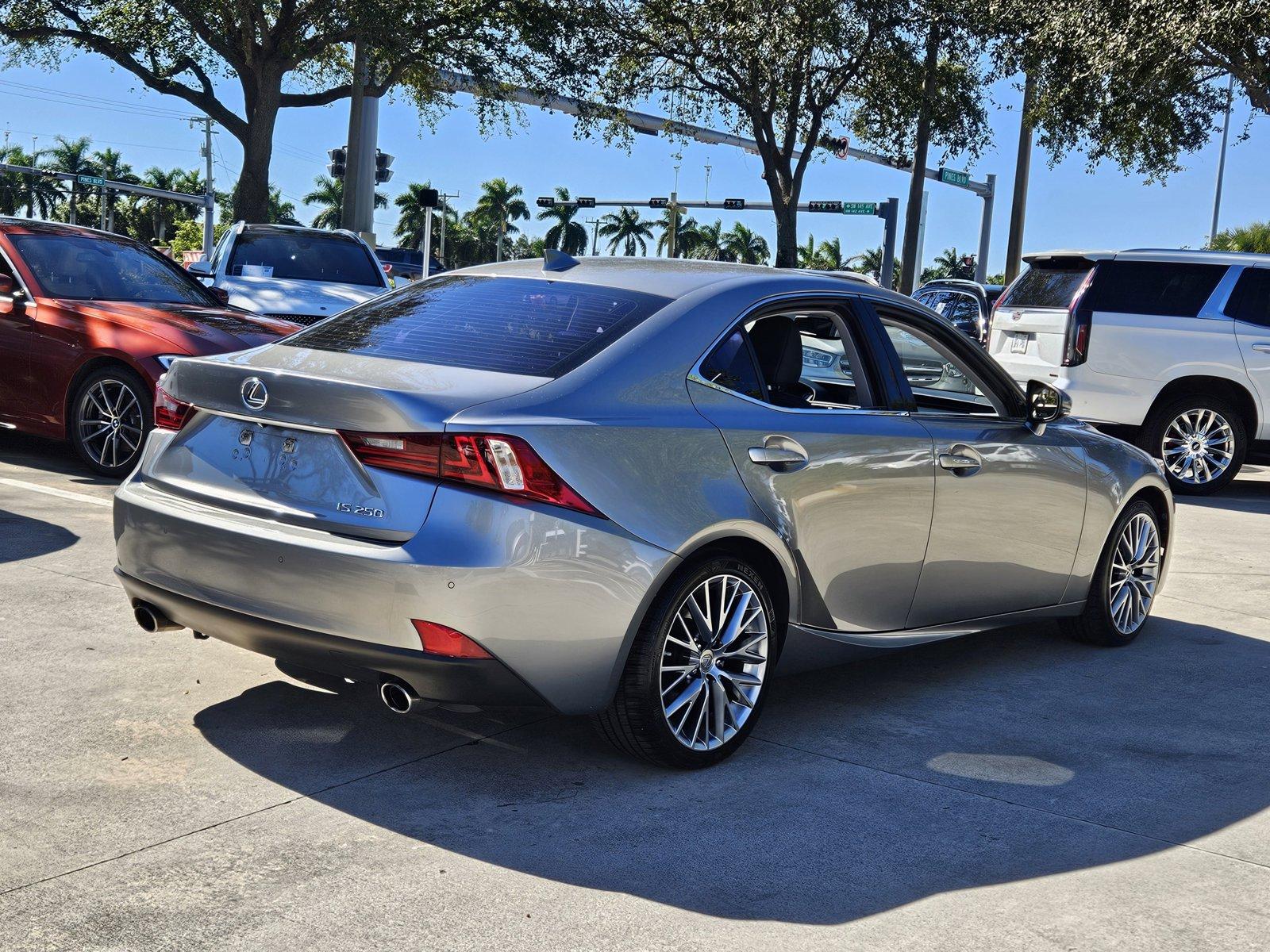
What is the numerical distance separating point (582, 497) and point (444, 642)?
0.54 m

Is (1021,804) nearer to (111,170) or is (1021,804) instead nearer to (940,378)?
(940,378)

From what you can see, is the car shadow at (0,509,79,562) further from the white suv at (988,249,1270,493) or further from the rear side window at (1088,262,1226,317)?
the rear side window at (1088,262,1226,317)

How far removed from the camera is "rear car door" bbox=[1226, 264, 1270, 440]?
12.2 meters

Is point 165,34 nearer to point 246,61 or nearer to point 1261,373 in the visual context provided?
point 246,61

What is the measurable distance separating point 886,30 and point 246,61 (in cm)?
1114

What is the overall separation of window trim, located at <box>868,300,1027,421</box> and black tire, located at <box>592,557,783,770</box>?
118 cm

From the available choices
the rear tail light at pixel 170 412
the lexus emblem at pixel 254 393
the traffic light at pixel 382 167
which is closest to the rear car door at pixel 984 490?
the lexus emblem at pixel 254 393

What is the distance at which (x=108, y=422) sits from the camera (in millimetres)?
9391

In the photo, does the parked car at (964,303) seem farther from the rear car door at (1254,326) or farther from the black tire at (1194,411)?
the rear car door at (1254,326)

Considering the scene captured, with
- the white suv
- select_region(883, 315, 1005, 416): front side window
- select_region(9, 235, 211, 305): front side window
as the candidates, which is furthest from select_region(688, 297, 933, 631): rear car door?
the white suv

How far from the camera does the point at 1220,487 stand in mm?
12688

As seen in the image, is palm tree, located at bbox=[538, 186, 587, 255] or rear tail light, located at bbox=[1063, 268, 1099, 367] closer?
rear tail light, located at bbox=[1063, 268, 1099, 367]

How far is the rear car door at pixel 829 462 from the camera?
462 centimetres

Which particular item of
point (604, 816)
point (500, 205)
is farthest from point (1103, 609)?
point (500, 205)
